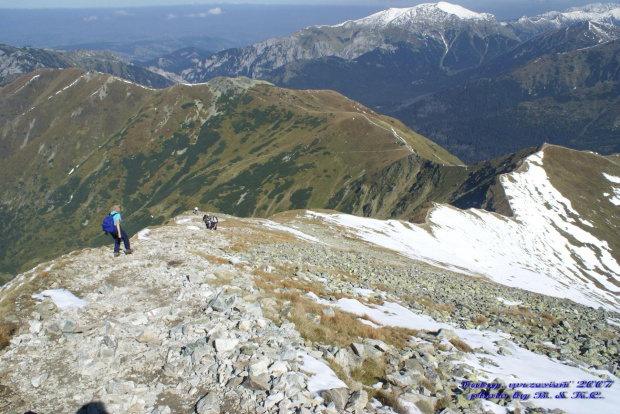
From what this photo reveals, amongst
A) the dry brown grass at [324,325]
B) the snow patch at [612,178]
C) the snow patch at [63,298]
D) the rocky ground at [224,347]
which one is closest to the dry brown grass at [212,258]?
the rocky ground at [224,347]

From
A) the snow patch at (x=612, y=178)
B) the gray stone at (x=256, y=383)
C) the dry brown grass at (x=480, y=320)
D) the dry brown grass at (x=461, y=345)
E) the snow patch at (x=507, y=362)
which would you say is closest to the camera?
the gray stone at (x=256, y=383)

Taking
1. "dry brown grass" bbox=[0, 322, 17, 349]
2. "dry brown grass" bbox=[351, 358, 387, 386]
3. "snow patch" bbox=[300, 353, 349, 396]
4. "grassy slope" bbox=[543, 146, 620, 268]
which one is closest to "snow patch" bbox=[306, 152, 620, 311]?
"grassy slope" bbox=[543, 146, 620, 268]

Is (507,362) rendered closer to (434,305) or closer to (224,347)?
(434,305)

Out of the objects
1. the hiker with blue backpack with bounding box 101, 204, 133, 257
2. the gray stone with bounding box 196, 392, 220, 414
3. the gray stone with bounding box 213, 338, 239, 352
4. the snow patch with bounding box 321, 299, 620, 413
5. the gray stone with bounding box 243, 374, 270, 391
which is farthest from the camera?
the hiker with blue backpack with bounding box 101, 204, 133, 257

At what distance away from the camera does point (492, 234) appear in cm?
9638

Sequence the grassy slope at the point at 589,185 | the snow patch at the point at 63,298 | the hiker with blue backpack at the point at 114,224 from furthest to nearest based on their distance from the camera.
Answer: the grassy slope at the point at 589,185 < the hiker with blue backpack at the point at 114,224 < the snow patch at the point at 63,298

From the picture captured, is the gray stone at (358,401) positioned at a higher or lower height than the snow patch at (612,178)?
higher

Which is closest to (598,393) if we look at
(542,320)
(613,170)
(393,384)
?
(393,384)

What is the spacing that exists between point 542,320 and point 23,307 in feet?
97.3

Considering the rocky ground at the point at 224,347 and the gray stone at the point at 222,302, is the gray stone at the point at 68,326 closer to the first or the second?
the rocky ground at the point at 224,347

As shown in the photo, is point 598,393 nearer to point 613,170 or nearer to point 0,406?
point 0,406

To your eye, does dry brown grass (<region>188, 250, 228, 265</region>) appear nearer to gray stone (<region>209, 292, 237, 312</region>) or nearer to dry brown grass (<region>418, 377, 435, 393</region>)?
gray stone (<region>209, 292, 237, 312</region>)

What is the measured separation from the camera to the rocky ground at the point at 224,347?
1020cm

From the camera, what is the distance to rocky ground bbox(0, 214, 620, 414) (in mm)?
10195
